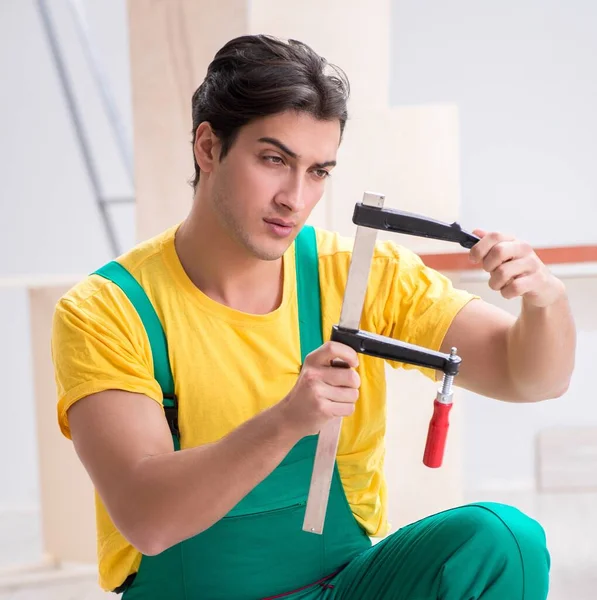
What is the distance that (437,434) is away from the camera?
43.9 inches

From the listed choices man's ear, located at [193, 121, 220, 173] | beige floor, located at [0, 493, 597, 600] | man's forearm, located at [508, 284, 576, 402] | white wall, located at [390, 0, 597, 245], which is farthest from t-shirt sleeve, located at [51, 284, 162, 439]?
white wall, located at [390, 0, 597, 245]

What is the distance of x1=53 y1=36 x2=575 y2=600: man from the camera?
1.23 m

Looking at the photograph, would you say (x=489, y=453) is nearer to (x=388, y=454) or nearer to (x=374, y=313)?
(x=388, y=454)

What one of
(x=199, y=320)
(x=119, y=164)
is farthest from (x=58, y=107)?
(x=199, y=320)

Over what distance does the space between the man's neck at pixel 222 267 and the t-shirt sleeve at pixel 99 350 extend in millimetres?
131

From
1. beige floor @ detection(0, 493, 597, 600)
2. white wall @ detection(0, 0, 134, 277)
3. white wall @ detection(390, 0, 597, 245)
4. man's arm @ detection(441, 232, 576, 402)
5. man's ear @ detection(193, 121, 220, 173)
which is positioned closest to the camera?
man's arm @ detection(441, 232, 576, 402)

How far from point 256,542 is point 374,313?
0.39 meters

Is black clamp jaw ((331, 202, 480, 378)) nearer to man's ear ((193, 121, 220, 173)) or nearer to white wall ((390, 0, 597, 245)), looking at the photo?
man's ear ((193, 121, 220, 173))

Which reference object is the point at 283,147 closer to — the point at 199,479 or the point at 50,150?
the point at 199,479

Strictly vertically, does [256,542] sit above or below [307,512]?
below

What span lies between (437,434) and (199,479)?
0.29 m

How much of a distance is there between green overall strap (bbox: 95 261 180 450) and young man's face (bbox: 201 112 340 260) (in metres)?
0.17

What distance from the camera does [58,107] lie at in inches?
134

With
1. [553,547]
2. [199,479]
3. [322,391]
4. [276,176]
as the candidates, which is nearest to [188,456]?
[199,479]
